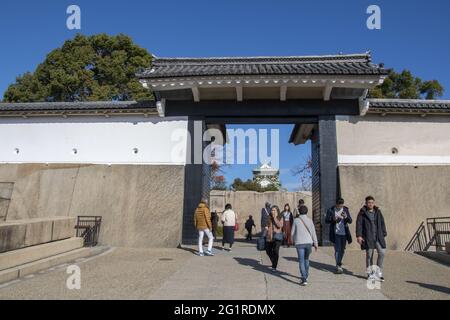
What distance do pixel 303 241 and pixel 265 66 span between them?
24.2 feet

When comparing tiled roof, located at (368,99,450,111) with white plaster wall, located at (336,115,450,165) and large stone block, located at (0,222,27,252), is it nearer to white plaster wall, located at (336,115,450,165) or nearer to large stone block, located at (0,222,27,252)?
white plaster wall, located at (336,115,450,165)

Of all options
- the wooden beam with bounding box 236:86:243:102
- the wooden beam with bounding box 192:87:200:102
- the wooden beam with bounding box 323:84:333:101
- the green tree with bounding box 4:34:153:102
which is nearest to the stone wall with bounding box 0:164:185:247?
the wooden beam with bounding box 192:87:200:102

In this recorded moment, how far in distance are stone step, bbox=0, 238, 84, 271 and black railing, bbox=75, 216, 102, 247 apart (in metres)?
1.56

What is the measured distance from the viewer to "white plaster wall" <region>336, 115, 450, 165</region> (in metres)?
11.0

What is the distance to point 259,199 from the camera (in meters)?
24.7

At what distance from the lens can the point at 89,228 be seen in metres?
11.1

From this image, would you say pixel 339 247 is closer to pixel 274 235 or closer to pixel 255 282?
pixel 274 235

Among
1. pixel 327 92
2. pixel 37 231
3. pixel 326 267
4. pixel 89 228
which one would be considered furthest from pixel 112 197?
pixel 327 92

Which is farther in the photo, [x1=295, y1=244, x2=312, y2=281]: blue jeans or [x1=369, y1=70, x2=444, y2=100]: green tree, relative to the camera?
[x1=369, y1=70, x2=444, y2=100]: green tree

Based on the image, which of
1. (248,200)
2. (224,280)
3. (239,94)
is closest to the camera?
(224,280)

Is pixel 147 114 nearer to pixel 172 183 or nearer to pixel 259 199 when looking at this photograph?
pixel 172 183

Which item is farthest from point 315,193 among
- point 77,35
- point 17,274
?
point 77,35

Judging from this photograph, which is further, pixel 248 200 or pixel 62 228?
pixel 248 200

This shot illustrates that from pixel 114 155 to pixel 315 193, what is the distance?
7.18m
